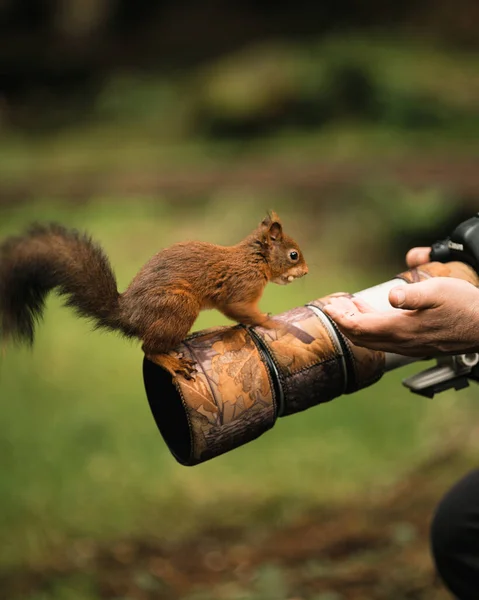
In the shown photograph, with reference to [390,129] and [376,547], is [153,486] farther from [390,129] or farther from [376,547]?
[390,129]

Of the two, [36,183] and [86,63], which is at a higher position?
[86,63]

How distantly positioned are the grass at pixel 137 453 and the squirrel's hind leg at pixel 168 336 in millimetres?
962

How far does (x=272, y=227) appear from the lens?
1.18 meters

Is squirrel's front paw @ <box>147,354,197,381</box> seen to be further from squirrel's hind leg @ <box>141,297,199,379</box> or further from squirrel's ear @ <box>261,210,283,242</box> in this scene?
squirrel's ear @ <box>261,210,283,242</box>

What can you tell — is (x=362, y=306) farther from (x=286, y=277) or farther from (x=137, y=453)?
(x=137, y=453)

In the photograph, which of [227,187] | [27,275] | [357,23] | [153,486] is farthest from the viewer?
[357,23]

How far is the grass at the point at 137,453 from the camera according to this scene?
85.1 inches

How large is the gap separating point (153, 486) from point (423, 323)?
1416 millimetres

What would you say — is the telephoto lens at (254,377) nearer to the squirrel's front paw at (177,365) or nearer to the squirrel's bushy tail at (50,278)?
the squirrel's front paw at (177,365)

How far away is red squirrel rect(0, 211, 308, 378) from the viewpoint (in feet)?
3.30

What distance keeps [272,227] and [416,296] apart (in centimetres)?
28

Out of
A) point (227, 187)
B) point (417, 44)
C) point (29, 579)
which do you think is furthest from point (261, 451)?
point (417, 44)

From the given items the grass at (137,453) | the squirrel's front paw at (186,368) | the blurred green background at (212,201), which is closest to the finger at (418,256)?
the squirrel's front paw at (186,368)

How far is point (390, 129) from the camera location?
4.41 metres
